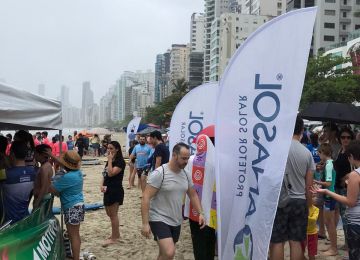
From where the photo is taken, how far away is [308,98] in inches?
1228

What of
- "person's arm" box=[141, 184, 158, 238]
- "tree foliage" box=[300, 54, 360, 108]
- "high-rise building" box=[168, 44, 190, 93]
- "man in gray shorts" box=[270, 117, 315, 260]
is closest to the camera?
"person's arm" box=[141, 184, 158, 238]

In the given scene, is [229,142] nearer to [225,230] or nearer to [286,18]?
[225,230]

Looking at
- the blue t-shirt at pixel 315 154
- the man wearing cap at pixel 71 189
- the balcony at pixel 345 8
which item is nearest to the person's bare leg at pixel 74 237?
the man wearing cap at pixel 71 189

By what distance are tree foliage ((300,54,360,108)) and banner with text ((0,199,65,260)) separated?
28217 mm

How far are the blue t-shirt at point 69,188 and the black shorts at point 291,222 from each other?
2321 mm

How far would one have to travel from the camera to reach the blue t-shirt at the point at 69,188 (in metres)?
4.97

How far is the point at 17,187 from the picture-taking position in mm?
4520

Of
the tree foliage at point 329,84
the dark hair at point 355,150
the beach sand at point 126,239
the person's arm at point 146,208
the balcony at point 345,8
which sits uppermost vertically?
the balcony at point 345,8

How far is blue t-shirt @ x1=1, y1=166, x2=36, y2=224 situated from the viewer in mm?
4500

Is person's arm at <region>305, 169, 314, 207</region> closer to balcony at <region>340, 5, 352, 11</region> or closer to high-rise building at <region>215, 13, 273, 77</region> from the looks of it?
balcony at <region>340, 5, 352, 11</region>

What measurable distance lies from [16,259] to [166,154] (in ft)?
15.5

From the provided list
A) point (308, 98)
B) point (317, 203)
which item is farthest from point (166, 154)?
point (308, 98)

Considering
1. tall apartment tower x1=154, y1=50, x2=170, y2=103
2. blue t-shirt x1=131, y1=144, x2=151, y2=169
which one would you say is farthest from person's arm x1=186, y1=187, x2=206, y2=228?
tall apartment tower x1=154, y1=50, x2=170, y2=103

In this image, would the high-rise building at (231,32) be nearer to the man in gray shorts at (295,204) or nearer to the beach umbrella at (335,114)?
the beach umbrella at (335,114)
